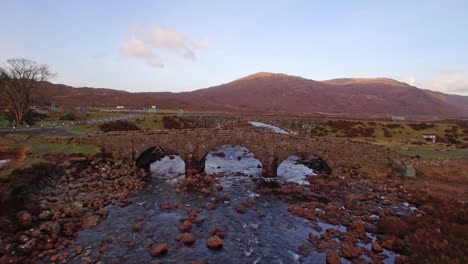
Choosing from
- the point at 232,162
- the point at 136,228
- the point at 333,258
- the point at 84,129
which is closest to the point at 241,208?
the point at 136,228

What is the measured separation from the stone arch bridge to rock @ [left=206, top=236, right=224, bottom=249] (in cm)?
1751

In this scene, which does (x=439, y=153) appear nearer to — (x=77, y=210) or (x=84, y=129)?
(x=77, y=210)

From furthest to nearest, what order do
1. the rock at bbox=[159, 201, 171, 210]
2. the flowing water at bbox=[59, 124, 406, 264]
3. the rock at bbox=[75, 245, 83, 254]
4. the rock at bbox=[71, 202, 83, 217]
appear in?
the rock at bbox=[159, 201, 171, 210], the rock at bbox=[71, 202, 83, 217], the flowing water at bbox=[59, 124, 406, 264], the rock at bbox=[75, 245, 83, 254]

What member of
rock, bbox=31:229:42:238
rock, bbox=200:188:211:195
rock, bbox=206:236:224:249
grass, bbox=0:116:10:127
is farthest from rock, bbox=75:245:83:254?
grass, bbox=0:116:10:127

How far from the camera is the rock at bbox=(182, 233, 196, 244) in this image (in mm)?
20062

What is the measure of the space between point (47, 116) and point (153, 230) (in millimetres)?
48769

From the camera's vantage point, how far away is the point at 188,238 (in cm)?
2019

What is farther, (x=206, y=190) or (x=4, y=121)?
(x=4, y=121)

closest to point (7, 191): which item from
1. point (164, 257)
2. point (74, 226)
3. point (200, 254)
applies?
point (74, 226)

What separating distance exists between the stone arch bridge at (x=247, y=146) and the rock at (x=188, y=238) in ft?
56.3

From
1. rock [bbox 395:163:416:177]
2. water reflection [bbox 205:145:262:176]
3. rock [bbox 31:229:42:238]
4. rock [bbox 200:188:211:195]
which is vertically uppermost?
rock [bbox 395:163:416:177]

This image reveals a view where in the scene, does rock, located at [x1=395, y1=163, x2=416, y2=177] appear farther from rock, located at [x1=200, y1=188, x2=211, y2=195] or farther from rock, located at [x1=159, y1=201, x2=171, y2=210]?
rock, located at [x1=159, y1=201, x2=171, y2=210]

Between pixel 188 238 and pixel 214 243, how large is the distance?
178cm

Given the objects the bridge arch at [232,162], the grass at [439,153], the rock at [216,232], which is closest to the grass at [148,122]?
the bridge arch at [232,162]
